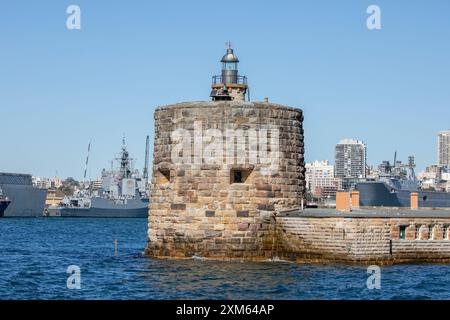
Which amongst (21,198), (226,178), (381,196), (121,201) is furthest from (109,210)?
(226,178)

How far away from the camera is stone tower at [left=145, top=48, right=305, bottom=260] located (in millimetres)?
34250

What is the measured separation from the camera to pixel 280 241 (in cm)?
3453

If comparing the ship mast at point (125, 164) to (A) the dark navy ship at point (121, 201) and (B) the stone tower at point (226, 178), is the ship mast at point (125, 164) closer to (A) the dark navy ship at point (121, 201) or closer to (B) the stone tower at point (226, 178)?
(A) the dark navy ship at point (121, 201)

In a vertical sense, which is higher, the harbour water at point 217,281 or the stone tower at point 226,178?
the stone tower at point 226,178

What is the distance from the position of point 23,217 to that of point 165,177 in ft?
419

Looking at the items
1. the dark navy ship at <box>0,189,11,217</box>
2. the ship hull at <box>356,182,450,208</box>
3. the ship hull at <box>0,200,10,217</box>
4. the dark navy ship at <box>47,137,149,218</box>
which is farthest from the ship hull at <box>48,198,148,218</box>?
the ship hull at <box>356,182,450,208</box>

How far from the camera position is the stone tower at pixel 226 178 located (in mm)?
34250

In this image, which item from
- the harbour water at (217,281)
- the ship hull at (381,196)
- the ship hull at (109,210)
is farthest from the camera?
the ship hull at (109,210)

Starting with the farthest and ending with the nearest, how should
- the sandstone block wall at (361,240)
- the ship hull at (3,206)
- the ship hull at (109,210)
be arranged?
the ship hull at (109,210)
the ship hull at (3,206)
the sandstone block wall at (361,240)

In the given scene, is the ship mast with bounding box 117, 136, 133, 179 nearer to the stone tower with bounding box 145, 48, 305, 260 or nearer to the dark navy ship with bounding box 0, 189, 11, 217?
the dark navy ship with bounding box 0, 189, 11, 217

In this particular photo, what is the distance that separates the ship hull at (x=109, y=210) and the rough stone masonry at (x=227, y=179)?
122 m

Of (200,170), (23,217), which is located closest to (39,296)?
(200,170)

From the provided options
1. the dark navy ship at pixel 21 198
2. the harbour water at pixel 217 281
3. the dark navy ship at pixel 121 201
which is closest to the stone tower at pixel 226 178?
the harbour water at pixel 217 281

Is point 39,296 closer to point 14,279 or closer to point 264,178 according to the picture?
point 14,279
